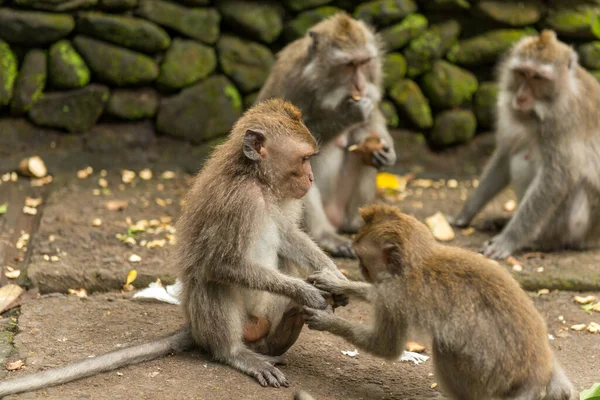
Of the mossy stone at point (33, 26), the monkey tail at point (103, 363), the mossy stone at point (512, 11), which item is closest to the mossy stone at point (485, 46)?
the mossy stone at point (512, 11)

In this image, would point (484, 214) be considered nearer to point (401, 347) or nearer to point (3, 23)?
point (401, 347)

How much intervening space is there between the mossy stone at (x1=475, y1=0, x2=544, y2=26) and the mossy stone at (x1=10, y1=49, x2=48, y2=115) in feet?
14.3

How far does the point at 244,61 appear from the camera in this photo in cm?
862

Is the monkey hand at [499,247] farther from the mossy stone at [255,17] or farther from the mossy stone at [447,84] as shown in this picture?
the mossy stone at [255,17]

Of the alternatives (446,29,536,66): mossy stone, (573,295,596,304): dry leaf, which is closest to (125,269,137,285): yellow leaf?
(573,295,596,304): dry leaf

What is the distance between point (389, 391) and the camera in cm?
484

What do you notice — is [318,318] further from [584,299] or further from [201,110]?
[201,110]

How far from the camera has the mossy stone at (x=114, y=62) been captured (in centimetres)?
827

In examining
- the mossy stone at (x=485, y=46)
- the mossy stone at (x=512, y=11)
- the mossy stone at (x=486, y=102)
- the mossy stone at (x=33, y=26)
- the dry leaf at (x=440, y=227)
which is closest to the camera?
the dry leaf at (x=440, y=227)

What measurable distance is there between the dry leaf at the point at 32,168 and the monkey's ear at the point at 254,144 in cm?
410

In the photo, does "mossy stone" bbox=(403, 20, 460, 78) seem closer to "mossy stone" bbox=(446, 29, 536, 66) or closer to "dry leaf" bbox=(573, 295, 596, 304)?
"mossy stone" bbox=(446, 29, 536, 66)

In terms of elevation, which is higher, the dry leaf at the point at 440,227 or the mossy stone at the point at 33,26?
the mossy stone at the point at 33,26

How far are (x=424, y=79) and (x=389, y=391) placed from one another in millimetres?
4862

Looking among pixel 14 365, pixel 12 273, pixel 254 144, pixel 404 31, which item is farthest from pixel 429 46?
pixel 14 365
